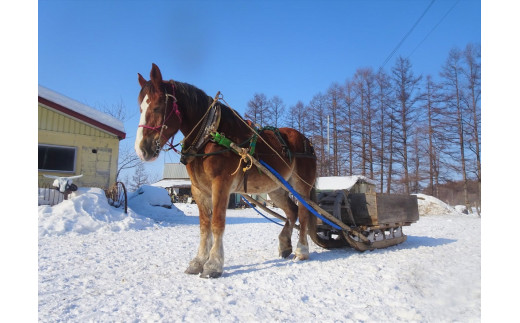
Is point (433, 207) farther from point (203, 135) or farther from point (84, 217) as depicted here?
point (203, 135)

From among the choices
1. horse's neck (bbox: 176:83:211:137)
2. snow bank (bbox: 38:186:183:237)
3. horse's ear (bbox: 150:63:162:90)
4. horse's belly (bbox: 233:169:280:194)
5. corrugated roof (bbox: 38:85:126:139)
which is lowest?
snow bank (bbox: 38:186:183:237)

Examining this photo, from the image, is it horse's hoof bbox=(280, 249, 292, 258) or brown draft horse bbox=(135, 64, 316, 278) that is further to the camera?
horse's hoof bbox=(280, 249, 292, 258)

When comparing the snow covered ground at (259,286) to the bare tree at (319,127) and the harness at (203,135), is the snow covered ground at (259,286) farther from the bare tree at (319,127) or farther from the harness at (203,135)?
the bare tree at (319,127)

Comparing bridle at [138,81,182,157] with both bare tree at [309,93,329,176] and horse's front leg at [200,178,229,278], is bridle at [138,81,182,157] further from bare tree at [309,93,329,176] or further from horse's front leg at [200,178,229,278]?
bare tree at [309,93,329,176]

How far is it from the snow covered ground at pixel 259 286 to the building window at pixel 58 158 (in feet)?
20.8

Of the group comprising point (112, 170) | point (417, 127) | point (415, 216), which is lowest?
point (415, 216)

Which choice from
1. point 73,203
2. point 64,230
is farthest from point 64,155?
point 64,230

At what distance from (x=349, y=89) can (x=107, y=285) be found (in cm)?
1493

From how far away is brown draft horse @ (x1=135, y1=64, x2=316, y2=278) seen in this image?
11.9 ft

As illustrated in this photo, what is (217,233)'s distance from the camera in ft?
12.5

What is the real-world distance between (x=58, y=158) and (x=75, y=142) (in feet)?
3.28

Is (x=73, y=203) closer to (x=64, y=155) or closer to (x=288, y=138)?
(x=64, y=155)

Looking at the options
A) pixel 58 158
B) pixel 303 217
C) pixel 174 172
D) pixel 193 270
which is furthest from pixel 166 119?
pixel 174 172

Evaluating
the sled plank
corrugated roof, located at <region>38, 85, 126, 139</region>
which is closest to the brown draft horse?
the sled plank
